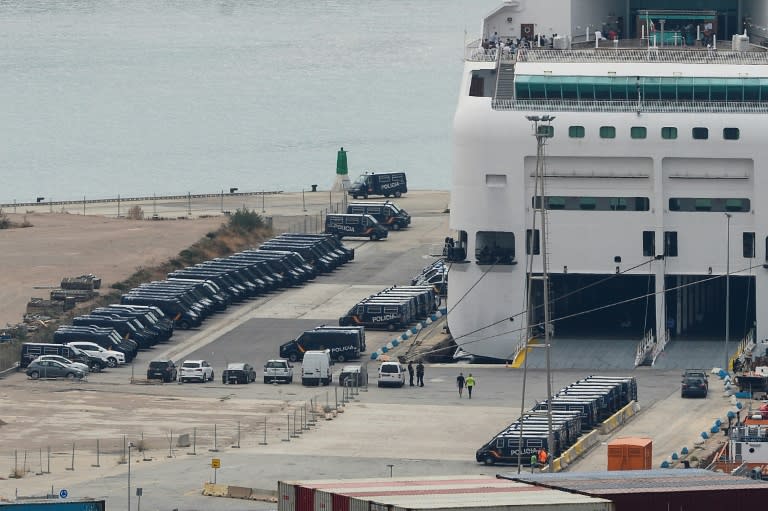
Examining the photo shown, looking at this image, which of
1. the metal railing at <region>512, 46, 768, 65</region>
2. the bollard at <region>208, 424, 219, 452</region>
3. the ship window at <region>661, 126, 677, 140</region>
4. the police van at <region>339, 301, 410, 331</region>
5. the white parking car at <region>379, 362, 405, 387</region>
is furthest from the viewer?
the police van at <region>339, 301, 410, 331</region>

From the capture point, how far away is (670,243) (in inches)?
3812

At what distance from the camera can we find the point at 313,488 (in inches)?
1993

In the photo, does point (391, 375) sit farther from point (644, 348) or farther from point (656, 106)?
point (656, 106)

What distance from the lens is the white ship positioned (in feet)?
315

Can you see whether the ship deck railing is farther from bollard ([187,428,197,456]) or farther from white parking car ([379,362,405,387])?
bollard ([187,428,197,456])

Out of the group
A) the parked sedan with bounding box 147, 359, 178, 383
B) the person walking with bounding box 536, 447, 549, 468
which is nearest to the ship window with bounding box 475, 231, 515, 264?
the parked sedan with bounding box 147, 359, 178, 383

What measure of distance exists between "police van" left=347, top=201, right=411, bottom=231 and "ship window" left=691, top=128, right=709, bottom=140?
149 feet

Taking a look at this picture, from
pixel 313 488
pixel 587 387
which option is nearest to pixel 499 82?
pixel 587 387

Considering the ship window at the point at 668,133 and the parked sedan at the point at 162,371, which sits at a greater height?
the ship window at the point at 668,133

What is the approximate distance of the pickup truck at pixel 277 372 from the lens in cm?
9319

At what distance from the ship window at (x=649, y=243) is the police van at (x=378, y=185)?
56774 millimetres

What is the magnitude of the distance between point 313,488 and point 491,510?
459cm

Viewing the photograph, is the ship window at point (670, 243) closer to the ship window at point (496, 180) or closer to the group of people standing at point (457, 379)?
the ship window at point (496, 180)

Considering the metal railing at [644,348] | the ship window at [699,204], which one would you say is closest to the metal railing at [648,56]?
the ship window at [699,204]
